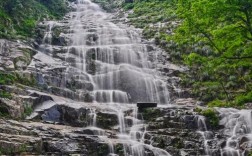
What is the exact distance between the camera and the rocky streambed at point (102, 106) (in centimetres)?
1520

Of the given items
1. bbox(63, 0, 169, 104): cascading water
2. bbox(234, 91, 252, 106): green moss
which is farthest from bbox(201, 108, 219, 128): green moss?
bbox(63, 0, 169, 104): cascading water

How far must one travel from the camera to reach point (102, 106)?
19.9m

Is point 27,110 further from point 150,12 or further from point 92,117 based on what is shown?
point 150,12

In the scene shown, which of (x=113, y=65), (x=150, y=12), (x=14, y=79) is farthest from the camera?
(x=150, y=12)

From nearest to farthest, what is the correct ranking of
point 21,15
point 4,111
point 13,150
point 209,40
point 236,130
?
1. point 13,150
2. point 4,111
3. point 209,40
4. point 236,130
5. point 21,15

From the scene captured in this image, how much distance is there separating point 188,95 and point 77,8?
998 inches

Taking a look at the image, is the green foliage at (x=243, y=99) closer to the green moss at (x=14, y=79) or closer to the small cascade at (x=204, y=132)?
the small cascade at (x=204, y=132)

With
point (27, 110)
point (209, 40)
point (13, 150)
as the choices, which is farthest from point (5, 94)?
point (209, 40)

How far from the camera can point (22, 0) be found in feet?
106

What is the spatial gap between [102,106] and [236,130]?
23.4ft

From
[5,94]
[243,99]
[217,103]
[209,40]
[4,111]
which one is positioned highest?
[209,40]

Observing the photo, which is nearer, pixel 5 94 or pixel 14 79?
pixel 5 94

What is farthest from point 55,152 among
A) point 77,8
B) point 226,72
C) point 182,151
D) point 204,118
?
point 77,8

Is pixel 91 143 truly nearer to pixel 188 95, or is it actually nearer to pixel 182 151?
pixel 182 151
